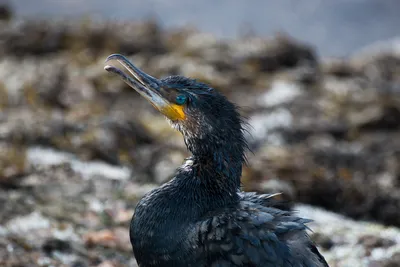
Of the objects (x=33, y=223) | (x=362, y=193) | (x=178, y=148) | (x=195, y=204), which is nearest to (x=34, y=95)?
(x=178, y=148)

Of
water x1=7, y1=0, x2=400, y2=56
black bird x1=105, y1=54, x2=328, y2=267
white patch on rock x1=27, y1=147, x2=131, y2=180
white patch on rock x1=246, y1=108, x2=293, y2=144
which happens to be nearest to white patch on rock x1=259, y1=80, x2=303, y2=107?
white patch on rock x1=246, y1=108, x2=293, y2=144

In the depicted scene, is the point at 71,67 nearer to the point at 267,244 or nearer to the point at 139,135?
the point at 139,135

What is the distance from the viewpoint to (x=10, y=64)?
10.7 metres

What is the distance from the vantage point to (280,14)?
20.2m

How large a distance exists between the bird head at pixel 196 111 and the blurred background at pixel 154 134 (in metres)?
1.31

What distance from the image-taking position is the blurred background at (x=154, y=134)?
18.8 feet

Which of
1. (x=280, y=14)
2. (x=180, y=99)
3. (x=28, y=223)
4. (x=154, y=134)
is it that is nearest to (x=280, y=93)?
(x=154, y=134)

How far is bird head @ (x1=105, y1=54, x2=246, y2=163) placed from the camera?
3.92 m

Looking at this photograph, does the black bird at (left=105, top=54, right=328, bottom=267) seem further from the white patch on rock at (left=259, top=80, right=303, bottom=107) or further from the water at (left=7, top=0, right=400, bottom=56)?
the water at (left=7, top=0, right=400, bottom=56)

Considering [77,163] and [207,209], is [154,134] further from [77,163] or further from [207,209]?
[207,209]

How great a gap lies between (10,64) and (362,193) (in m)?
5.97

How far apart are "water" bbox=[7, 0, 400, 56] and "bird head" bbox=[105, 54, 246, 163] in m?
14.4

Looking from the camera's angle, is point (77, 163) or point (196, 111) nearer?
point (196, 111)

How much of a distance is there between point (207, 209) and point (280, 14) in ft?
55.6
